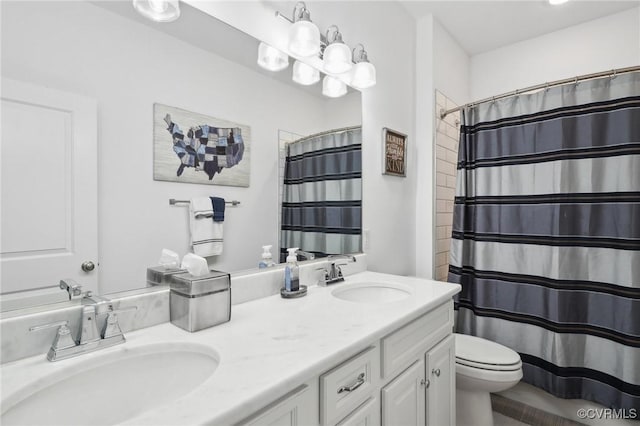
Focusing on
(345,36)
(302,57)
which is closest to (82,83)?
(302,57)

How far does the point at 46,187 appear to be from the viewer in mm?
809

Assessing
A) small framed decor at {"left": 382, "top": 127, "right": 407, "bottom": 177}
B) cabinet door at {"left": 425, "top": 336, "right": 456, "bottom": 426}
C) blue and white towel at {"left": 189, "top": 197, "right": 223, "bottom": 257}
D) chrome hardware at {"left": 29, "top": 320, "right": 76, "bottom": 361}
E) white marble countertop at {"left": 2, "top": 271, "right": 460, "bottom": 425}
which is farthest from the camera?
small framed decor at {"left": 382, "top": 127, "right": 407, "bottom": 177}

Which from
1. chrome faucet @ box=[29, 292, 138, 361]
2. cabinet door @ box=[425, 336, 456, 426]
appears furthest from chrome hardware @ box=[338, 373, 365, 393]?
chrome faucet @ box=[29, 292, 138, 361]

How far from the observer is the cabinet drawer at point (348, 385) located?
0.81 metres

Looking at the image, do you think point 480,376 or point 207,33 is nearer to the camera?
point 207,33

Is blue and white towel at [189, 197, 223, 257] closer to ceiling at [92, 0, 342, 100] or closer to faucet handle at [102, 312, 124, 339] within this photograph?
faucet handle at [102, 312, 124, 339]

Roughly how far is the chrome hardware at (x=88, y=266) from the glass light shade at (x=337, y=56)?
1310mm

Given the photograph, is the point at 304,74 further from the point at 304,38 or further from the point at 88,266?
the point at 88,266

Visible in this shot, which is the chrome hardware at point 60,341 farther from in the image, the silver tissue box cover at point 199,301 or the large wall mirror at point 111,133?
the silver tissue box cover at point 199,301

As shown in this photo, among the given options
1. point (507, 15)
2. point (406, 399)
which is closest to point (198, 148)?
point (406, 399)

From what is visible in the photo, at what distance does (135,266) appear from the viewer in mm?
993

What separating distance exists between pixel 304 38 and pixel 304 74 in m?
0.18

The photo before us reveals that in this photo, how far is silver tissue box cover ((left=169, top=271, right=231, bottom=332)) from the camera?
0.92 m

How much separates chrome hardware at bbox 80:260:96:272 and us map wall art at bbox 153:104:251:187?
12.2 inches
